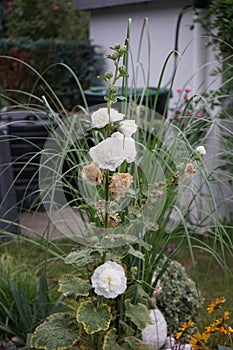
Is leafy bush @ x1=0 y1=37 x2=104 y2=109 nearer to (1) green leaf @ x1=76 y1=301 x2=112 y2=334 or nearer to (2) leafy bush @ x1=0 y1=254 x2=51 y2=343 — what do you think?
(2) leafy bush @ x1=0 y1=254 x2=51 y2=343

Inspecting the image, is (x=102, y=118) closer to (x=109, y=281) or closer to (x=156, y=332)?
(x=109, y=281)

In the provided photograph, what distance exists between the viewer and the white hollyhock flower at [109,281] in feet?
7.36

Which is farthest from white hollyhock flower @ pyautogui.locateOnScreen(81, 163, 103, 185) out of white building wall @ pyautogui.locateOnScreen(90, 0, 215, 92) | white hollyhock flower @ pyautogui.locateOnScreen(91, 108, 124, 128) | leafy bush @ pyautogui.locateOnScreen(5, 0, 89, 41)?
leafy bush @ pyautogui.locateOnScreen(5, 0, 89, 41)

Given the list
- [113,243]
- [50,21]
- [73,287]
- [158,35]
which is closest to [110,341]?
[73,287]

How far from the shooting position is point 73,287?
2436mm

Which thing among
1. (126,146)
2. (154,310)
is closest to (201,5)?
(154,310)

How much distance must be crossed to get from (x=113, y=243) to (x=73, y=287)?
0.24 meters

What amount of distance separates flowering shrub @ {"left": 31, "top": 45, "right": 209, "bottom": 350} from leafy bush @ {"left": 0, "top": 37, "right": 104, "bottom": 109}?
24.4 feet

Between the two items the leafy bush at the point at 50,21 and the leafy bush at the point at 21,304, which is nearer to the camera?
the leafy bush at the point at 21,304

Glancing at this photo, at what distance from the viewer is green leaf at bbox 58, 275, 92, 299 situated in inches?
94.8

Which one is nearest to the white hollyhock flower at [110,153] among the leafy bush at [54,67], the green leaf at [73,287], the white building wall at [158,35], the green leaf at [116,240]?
the green leaf at [116,240]

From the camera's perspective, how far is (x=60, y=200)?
328cm

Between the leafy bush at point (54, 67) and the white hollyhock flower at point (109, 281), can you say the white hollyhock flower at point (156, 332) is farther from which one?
the leafy bush at point (54, 67)

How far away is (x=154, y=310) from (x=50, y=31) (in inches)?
451
